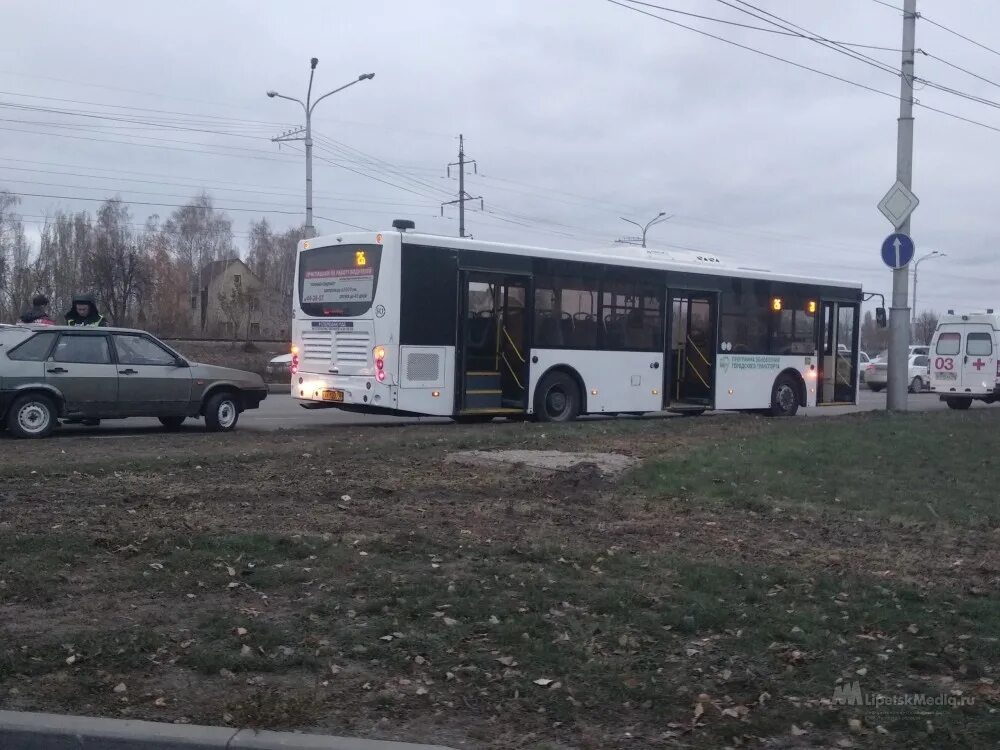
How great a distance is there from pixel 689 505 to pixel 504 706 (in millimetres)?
4907

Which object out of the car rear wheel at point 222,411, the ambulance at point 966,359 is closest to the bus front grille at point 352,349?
the car rear wheel at point 222,411

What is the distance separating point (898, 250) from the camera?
2008 centimetres

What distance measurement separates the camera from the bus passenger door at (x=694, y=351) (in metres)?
21.1

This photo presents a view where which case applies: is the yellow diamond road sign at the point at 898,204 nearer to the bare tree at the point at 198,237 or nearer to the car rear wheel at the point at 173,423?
the car rear wheel at the point at 173,423

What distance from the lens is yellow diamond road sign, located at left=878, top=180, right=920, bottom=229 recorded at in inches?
788

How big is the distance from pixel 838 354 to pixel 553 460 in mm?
13658

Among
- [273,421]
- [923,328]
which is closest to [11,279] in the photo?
[273,421]

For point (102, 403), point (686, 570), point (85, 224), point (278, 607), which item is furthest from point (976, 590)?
point (85, 224)

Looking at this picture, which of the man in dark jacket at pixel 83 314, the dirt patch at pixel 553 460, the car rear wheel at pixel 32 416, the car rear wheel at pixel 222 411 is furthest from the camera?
the man in dark jacket at pixel 83 314

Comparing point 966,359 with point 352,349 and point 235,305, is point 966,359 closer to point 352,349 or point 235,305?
point 352,349

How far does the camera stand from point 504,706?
196 inches

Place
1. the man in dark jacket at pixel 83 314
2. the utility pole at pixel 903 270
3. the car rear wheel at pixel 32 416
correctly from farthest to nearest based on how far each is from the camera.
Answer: the utility pole at pixel 903 270 < the man in dark jacket at pixel 83 314 < the car rear wheel at pixel 32 416

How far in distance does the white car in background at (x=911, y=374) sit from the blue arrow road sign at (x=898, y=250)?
19.9m

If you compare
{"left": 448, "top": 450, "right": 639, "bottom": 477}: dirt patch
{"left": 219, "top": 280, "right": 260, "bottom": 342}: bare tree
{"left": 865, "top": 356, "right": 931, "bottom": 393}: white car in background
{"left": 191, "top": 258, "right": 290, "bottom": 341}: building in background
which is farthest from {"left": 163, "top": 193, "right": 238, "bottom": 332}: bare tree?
{"left": 448, "top": 450, "right": 639, "bottom": 477}: dirt patch
